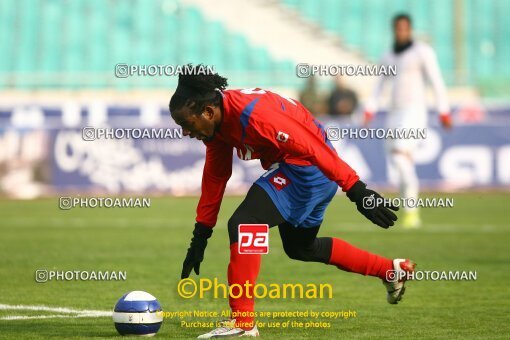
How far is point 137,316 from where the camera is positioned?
6.36 metres

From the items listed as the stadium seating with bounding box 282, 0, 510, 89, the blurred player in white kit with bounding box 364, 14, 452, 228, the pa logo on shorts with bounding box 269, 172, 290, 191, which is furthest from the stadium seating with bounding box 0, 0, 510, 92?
the pa logo on shorts with bounding box 269, 172, 290, 191

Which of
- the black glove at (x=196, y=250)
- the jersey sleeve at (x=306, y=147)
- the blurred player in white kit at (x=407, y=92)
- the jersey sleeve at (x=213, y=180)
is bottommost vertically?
the blurred player in white kit at (x=407, y=92)

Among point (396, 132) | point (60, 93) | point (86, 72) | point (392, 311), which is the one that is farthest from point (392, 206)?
point (86, 72)

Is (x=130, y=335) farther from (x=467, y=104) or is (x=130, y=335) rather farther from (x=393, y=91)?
(x=467, y=104)

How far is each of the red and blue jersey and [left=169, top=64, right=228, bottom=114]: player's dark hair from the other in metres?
0.08

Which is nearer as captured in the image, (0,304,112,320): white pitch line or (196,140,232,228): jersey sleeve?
(196,140,232,228): jersey sleeve

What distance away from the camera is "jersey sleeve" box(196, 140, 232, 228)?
675 cm

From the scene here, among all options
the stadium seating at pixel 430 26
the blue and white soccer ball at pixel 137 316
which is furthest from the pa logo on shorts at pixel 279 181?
the stadium seating at pixel 430 26

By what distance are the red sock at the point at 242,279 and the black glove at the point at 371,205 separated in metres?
0.72

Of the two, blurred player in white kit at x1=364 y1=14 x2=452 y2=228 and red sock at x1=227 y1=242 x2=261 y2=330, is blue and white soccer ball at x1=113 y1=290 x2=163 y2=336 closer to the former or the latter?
red sock at x1=227 y1=242 x2=261 y2=330

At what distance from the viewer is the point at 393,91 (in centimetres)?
1480

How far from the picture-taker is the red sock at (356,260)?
23.2ft

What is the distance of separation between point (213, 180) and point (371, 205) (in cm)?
122

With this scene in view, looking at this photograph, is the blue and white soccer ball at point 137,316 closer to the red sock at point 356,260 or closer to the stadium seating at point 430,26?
the red sock at point 356,260
